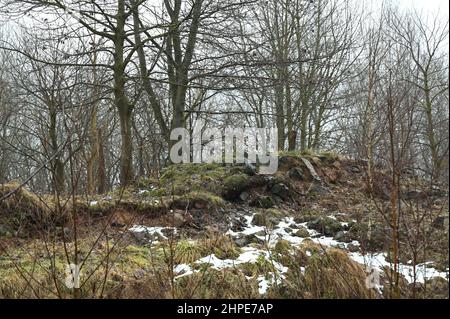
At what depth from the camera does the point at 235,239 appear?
4742 millimetres

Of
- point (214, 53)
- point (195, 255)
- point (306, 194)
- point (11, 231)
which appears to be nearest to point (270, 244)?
point (195, 255)

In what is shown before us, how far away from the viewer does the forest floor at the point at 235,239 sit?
10.8 feet

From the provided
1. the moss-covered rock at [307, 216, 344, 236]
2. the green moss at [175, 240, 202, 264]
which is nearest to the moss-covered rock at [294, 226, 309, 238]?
the moss-covered rock at [307, 216, 344, 236]

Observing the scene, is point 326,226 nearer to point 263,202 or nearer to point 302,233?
point 302,233

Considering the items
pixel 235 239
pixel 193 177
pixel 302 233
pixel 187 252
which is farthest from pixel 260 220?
pixel 193 177

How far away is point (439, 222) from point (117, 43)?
7007 mm

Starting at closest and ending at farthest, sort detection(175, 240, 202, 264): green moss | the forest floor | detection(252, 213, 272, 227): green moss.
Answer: the forest floor, detection(175, 240, 202, 264): green moss, detection(252, 213, 272, 227): green moss

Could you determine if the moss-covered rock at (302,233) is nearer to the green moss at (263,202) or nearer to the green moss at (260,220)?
the green moss at (260,220)

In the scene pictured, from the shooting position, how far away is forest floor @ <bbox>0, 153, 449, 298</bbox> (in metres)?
3.29

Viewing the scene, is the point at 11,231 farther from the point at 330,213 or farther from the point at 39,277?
the point at 330,213

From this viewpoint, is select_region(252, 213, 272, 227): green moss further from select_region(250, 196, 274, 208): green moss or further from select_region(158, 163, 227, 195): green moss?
select_region(158, 163, 227, 195): green moss

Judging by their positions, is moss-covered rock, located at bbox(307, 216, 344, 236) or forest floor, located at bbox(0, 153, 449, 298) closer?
forest floor, located at bbox(0, 153, 449, 298)

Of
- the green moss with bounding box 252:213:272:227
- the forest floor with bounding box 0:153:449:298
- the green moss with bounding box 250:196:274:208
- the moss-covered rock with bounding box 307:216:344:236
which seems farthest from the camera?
the green moss with bounding box 250:196:274:208

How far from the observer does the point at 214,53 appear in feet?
29.6
